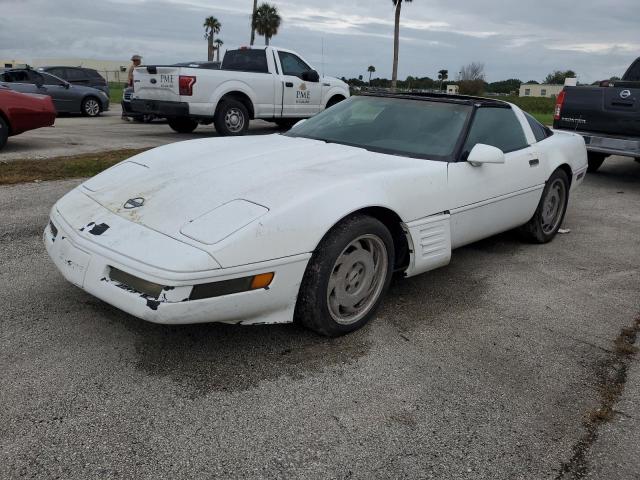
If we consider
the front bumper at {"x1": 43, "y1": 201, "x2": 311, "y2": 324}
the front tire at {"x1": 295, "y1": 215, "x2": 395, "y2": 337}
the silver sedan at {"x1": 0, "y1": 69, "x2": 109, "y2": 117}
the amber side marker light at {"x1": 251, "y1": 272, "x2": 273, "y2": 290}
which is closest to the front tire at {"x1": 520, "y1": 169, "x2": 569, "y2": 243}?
the front tire at {"x1": 295, "y1": 215, "x2": 395, "y2": 337}

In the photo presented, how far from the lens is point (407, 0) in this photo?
113ft

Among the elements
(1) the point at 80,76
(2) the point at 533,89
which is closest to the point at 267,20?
(1) the point at 80,76

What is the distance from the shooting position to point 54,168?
23.4ft

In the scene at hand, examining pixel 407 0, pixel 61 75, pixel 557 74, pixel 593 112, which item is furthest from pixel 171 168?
pixel 557 74

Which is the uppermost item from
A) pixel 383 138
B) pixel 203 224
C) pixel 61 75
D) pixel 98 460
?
pixel 61 75

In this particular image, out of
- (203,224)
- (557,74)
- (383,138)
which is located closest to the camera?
(203,224)

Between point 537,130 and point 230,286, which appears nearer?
point 230,286

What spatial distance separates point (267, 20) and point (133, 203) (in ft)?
165

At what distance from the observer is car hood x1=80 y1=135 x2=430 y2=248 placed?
2.80 meters

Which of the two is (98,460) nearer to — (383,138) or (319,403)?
(319,403)

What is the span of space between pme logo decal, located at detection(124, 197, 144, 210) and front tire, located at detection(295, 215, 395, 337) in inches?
36.7

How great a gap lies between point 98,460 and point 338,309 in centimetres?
143

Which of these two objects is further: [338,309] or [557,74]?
[557,74]

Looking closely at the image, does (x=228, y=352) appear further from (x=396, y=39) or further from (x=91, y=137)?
(x=396, y=39)
